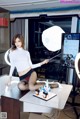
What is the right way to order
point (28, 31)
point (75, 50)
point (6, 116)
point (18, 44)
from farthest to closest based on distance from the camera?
point (28, 31), point (75, 50), point (18, 44), point (6, 116)

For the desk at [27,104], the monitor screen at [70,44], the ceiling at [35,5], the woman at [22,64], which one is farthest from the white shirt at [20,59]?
the ceiling at [35,5]

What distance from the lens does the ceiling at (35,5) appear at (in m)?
2.88

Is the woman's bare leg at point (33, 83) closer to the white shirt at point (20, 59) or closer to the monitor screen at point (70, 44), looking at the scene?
the white shirt at point (20, 59)

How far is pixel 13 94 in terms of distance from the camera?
1826 mm

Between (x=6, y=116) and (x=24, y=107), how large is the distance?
0.28 m

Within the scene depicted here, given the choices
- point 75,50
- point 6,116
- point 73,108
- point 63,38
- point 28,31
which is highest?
point 28,31

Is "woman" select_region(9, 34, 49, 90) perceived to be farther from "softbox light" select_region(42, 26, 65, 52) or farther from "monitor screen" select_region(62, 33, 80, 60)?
"monitor screen" select_region(62, 33, 80, 60)

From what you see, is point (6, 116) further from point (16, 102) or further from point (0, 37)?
point (0, 37)

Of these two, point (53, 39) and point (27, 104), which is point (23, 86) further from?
point (53, 39)

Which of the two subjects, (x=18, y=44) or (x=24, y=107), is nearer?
(x=24, y=107)

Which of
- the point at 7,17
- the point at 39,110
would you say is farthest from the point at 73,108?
the point at 7,17

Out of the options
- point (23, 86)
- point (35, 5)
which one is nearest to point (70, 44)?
point (35, 5)

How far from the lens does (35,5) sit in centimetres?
320

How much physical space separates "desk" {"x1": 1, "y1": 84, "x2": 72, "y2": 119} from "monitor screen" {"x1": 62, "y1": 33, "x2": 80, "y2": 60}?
115 cm
